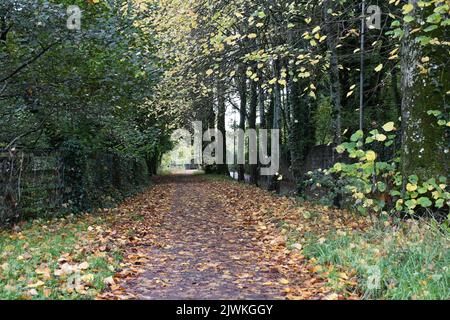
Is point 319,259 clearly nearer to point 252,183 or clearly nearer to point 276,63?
point 276,63

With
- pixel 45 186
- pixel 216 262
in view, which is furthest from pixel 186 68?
pixel 216 262

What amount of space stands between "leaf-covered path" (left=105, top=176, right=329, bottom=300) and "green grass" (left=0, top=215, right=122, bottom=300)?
381mm

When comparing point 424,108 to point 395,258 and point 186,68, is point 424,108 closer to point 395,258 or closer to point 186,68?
point 395,258

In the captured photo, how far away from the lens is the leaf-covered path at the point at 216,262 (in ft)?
17.3

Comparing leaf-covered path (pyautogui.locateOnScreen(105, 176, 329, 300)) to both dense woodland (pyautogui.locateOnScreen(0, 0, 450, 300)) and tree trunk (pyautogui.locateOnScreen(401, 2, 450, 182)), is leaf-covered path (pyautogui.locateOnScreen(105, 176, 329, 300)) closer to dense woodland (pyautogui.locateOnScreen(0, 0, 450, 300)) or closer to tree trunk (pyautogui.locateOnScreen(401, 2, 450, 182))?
dense woodland (pyautogui.locateOnScreen(0, 0, 450, 300))

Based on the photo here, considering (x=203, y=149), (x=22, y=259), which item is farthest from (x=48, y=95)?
(x=203, y=149)

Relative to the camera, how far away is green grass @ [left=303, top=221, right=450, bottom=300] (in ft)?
14.8

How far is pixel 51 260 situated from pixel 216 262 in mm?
2474

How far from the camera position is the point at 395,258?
5.30 metres

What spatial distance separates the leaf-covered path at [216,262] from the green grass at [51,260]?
1.25ft

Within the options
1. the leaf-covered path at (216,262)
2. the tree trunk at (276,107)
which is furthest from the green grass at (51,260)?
the tree trunk at (276,107)

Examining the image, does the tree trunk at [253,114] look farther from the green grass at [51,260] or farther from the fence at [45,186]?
the green grass at [51,260]
